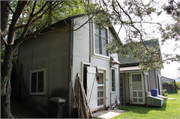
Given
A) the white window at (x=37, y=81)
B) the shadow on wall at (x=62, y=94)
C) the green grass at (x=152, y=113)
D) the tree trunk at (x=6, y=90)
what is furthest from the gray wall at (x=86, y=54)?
the tree trunk at (x=6, y=90)

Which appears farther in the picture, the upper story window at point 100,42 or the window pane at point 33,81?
the upper story window at point 100,42

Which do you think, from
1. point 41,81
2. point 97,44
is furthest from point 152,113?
point 41,81

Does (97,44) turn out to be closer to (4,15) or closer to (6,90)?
(4,15)

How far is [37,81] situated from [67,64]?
8.85 feet

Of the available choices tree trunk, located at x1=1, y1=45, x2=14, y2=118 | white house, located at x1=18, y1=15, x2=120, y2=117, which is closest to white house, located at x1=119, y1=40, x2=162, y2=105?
white house, located at x1=18, y1=15, x2=120, y2=117

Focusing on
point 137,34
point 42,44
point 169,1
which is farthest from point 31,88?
point 169,1

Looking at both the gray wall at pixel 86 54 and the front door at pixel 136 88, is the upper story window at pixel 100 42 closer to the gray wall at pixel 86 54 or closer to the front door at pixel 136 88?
the gray wall at pixel 86 54

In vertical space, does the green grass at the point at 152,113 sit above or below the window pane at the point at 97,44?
below

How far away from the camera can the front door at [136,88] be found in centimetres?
1058

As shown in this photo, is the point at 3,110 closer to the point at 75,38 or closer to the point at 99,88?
the point at 75,38

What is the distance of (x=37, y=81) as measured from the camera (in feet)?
26.2

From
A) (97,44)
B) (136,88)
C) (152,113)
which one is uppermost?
(97,44)

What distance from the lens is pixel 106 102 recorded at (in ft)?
27.8

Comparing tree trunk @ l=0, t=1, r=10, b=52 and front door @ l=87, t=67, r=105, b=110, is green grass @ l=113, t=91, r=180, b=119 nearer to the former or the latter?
front door @ l=87, t=67, r=105, b=110
